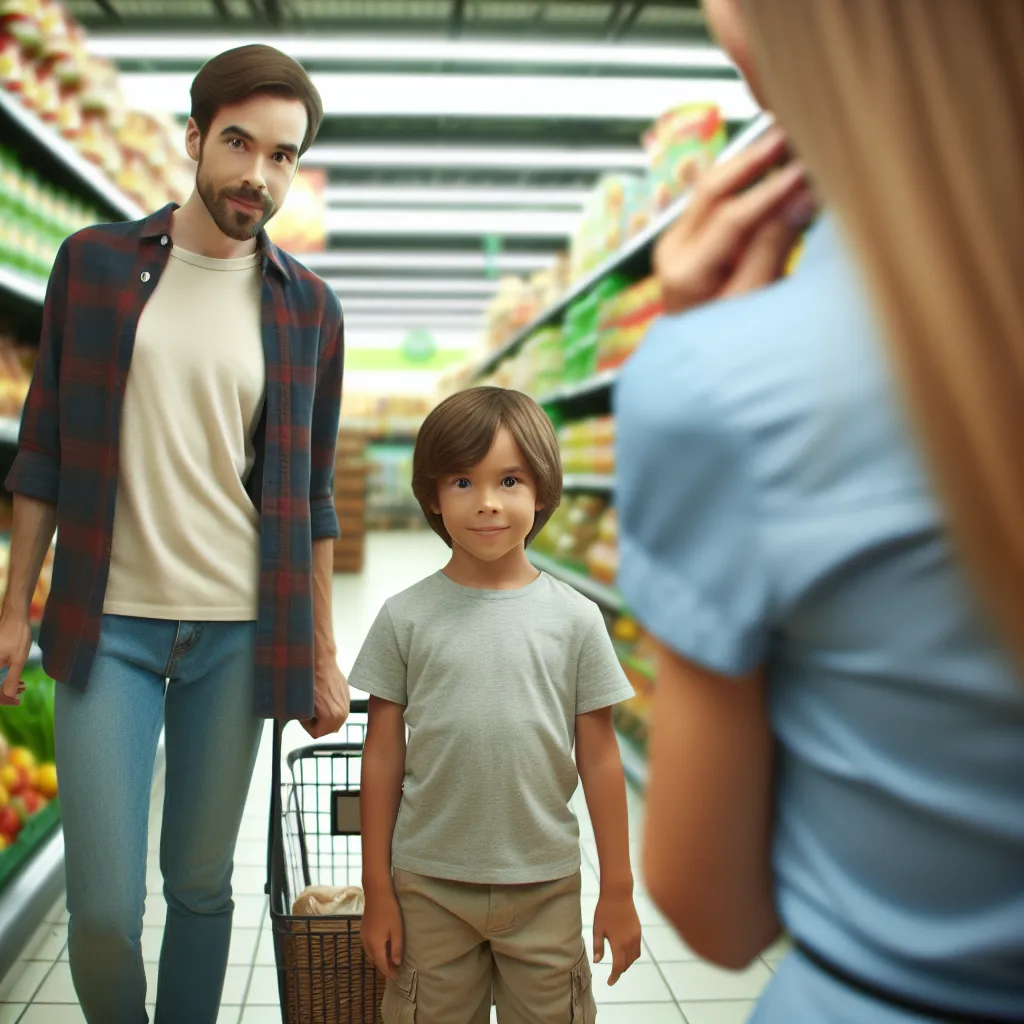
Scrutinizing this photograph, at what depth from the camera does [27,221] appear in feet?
10.6

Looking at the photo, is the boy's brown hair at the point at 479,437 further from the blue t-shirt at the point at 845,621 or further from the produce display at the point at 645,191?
the produce display at the point at 645,191

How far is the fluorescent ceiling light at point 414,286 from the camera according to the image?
50.3 ft

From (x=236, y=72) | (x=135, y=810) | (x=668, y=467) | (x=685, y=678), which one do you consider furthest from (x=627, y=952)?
(x=236, y=72)

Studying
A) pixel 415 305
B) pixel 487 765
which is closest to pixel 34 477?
pixel 487 765

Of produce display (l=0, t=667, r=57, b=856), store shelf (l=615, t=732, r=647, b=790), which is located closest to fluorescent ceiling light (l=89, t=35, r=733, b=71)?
store shelf (l=615, t=732, r=647, b=790)

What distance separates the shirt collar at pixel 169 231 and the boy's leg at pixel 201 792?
63 cm

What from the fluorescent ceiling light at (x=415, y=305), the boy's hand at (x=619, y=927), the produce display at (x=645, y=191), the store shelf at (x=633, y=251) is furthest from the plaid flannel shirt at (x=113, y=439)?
the fluorescent ceiling light at (x=415, y=305)

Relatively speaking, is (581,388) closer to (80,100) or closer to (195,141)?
(80,100)

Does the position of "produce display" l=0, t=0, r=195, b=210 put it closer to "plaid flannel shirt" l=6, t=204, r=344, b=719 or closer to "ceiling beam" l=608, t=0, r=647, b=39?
"plaid flannel shirt" l=6, t=204, r=344, b=719

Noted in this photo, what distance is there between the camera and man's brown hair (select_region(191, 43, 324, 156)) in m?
1.57

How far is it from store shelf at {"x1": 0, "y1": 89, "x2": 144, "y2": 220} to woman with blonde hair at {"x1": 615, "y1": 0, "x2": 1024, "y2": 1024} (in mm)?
2929

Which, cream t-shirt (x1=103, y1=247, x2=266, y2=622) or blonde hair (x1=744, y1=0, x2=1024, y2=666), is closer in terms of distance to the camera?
blonde hair (x1=744, y1=0, x2=1024, y2=666)

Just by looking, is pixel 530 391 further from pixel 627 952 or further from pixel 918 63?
pixel 918 63

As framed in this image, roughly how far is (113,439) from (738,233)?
1267 millimetres
